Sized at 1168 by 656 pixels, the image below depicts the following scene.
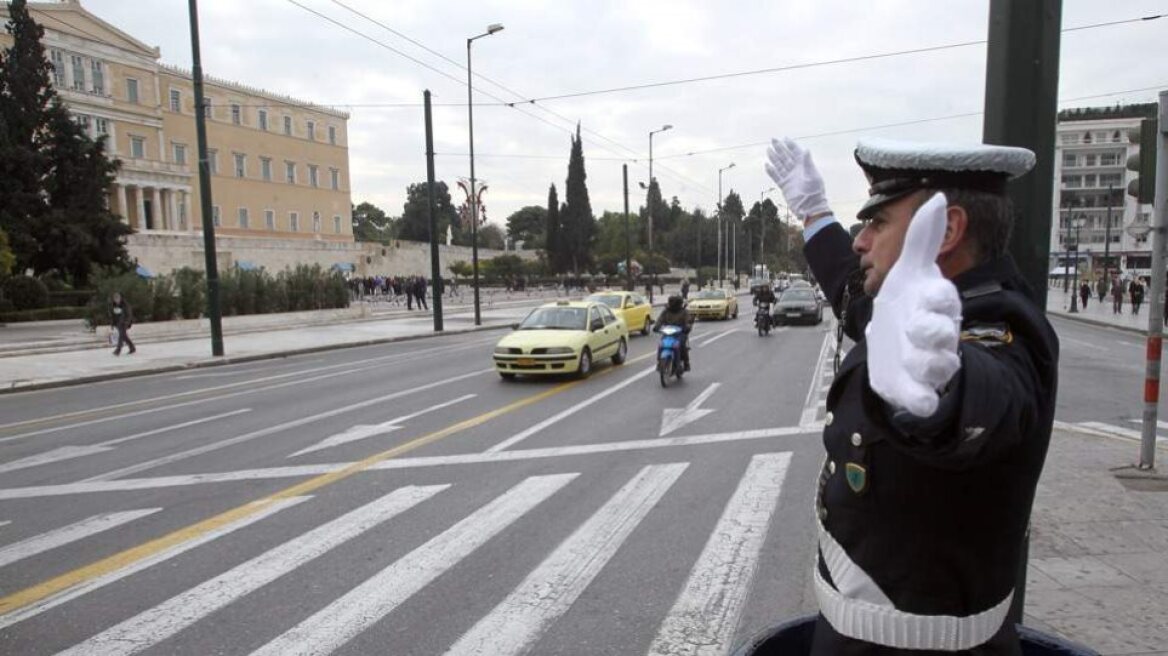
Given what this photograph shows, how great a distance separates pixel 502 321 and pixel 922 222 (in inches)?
1331

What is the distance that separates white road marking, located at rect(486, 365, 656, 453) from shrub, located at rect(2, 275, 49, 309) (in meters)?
36.9

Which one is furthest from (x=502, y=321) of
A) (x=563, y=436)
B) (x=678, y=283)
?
(x=678, y=283)

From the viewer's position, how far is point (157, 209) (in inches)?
2724

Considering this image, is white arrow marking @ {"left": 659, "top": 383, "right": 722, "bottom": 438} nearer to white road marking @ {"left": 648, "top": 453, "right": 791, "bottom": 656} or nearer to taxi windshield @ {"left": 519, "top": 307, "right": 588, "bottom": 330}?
white road marking @ {"left": 648, "top": 453, "right": 791, "bottom": 656}

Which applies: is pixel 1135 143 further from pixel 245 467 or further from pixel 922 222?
pixel 245 467

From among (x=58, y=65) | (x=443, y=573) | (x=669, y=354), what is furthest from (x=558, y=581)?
(x=58, y=65)

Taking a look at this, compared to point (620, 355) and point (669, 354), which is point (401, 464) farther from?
point (620, 355)

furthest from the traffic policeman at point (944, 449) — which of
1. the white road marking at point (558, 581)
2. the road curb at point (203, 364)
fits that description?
the road curb at point (203, 364)

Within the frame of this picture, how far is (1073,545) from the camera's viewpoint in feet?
16.5

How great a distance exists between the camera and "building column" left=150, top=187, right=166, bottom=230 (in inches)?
2719

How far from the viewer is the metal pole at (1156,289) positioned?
654cm

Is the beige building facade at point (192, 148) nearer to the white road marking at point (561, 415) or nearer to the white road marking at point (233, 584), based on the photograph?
the white road marking at point (561, 415)

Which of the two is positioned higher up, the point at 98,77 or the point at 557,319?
the point at 98,77

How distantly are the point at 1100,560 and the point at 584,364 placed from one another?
10331 mm
